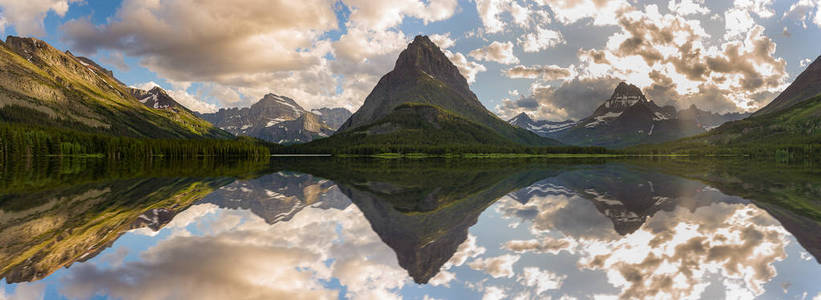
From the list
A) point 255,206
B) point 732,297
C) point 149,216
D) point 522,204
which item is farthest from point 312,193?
point 732,297

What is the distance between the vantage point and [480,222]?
1858 cm

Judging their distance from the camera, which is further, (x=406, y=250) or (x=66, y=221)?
(x=66, y=221)

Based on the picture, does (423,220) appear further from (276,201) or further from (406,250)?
(276,201)

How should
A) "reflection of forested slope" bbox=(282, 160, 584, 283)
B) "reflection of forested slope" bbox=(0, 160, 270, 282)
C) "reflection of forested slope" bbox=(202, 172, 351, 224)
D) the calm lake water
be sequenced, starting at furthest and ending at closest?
"reflection of forested slope" bbox=(202, 172, 351, 224) < "reflection of forested slope" bbox=(282, 160, 584, 283) < "reflection of forested slope" bbox=(0, 160, 270, 282) < the calm lake water

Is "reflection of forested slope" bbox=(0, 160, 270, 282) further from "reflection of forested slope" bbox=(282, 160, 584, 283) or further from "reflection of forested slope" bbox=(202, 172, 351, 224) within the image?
"reflection of forested slope" bbox=(282, 160, 584, 283)

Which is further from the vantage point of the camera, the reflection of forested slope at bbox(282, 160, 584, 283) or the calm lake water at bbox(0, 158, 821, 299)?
the reflection of forested slope at bbox(282, 160, 584, 283)

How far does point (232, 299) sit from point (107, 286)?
345cm

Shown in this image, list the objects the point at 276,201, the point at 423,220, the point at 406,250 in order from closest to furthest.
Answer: the point at 406,250
the point at 423,220
the point at 276,201

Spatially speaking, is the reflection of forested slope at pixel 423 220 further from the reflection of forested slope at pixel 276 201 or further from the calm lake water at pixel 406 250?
the reflection of forested slope at pixel 276 201

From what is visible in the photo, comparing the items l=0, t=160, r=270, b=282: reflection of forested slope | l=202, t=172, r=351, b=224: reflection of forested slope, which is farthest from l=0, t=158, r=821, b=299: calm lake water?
l=202, t=172, r=351, b=224: reflection of forested slope

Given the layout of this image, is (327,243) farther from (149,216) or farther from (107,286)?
(149,216)

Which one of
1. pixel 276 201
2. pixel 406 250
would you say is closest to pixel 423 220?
pixel 406 250

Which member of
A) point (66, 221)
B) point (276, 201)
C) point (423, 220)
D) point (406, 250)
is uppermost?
point (66, 221)

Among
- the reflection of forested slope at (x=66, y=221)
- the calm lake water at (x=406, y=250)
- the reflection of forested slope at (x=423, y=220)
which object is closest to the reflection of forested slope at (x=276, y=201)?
the calm lake water at (x=406, y=250)
